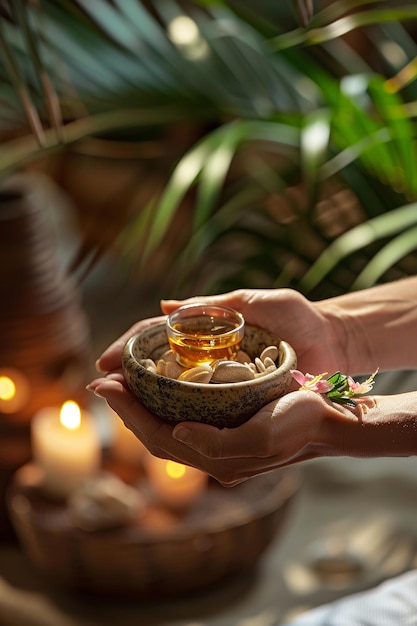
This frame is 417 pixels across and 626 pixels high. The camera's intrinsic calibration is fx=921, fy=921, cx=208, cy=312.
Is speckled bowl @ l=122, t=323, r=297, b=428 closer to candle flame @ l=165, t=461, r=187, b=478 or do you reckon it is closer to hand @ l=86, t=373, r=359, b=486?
hand @ l=86, t=373, r=359, b=486

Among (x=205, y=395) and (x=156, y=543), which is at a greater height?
(x=205, y=395)

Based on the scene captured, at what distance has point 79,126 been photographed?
1.18m

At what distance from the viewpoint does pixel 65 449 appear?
1.25m

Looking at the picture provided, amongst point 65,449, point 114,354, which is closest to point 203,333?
point 114,354

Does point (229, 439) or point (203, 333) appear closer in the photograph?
point (229, 439)

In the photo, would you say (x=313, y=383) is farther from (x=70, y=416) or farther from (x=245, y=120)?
(x=70, y=416)

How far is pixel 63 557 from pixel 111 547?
78mm

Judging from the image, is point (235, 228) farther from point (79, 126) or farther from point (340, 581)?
point (340, 581)

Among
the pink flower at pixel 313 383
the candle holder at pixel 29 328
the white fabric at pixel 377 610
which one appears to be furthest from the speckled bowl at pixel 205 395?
the candle holder at pixel 29 328

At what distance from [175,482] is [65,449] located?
0.53ft

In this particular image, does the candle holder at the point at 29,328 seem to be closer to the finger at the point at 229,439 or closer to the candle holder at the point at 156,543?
the candle holder at the point at 156,543

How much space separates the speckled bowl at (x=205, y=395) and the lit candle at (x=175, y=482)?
1.81ft

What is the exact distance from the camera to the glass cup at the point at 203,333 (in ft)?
2.20

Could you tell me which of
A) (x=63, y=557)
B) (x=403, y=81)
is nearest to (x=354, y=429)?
(x=63, y=557)
